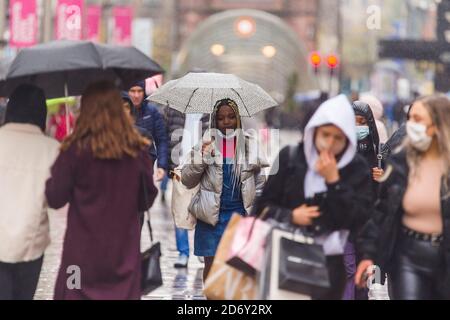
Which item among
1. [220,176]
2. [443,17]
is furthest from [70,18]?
[220,176]

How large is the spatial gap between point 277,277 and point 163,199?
16.8m

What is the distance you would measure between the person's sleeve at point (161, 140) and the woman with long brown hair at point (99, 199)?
568 centimetres

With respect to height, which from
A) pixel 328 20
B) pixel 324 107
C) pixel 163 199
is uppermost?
pixel 328 20

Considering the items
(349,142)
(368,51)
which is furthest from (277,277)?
(368,51)

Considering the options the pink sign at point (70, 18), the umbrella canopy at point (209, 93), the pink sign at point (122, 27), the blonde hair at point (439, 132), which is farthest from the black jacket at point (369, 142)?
the pink sign at point (122, 27)

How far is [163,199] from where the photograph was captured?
24234 mm

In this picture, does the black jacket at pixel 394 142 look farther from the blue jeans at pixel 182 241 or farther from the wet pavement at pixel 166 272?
the blue jeans at pixel 182 241

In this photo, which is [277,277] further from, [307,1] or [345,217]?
[307,1]

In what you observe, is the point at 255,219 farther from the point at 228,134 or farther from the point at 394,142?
the point at 394,142

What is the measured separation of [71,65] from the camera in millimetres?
8562

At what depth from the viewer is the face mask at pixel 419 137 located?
7855 mm

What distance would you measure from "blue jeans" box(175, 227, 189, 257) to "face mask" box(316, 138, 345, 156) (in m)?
6.97

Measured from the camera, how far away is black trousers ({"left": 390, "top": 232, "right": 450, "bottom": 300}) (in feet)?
25.5

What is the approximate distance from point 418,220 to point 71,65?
2.38m
